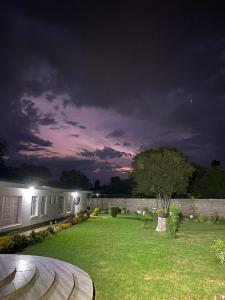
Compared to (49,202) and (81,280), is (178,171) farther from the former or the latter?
(81,280)

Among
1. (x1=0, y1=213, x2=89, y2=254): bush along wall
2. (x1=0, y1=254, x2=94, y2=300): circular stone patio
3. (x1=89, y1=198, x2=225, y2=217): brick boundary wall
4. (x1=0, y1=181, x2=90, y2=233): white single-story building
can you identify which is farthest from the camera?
(x1=89, y1=198, x2=225, y2=217): brick boundary wall

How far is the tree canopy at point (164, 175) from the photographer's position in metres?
38.4

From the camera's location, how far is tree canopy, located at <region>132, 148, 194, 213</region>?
126ft

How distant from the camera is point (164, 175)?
38.4 m

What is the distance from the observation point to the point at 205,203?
1399 inches

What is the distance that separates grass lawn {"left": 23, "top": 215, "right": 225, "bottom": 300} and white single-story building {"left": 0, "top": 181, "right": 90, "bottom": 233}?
10.6 ft

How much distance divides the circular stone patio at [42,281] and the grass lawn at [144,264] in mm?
474

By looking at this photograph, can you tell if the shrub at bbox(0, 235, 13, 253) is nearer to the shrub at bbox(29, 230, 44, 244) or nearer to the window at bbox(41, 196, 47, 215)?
the shrub at bbox(29, 230, 44, 244)

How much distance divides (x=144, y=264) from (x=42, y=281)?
4329 millimetres

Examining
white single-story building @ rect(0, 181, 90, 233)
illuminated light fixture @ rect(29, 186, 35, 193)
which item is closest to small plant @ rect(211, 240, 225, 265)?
white single-story building @ rect(0, 181, 90, 233)

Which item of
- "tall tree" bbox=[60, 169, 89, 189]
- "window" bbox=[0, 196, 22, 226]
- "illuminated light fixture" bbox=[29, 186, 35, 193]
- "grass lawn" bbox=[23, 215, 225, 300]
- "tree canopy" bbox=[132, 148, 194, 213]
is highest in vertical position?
"tall tree" bbox=[60, 169, 89, 189]

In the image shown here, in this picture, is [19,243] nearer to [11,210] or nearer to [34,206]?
[11,210]

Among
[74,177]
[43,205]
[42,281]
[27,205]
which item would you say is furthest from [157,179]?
[74,177]

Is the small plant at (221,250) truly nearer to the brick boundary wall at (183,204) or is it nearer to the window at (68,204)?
the window at (68,204)
